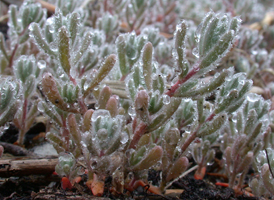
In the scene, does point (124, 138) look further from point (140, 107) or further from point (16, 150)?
point (16, 150)

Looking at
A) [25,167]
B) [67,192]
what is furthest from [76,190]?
[25,167]

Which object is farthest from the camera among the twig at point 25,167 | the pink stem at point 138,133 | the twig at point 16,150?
the twig at point 16,150

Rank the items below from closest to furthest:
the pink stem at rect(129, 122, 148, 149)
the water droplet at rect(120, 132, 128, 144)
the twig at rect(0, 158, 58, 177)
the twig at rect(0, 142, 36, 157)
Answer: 1. the water droplet at rect(120, 132, 128, 144)
2. the pink stem at rect(129, 122, 148, 149)
3. the twig at rect(0, 158, 58, 177)
4. the twig at rect(0, 142, 36, 157)

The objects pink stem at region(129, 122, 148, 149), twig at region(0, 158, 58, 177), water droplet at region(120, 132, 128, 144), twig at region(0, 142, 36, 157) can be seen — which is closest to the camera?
water droplet at region(120, 132, 128, 144)

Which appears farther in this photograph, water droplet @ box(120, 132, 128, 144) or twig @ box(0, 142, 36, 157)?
twig @ box(0, 142, 36, 157)

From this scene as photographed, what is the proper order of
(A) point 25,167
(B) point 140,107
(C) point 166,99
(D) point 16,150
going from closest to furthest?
(B) point 140,107 < (C) point 166,99 < (A) point 25,167 < (D) point 16,150

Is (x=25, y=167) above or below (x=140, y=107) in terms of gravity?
below

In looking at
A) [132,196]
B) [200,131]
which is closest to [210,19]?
[200,131]

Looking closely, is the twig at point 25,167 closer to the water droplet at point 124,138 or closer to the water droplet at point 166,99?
the water droplet at point 124,138

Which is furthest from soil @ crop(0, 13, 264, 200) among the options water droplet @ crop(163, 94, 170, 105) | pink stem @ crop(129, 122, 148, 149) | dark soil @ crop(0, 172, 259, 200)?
water droplet @ crop(163, 94, 170, 105)

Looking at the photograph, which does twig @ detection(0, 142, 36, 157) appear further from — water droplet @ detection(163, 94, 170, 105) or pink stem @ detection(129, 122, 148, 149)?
water droplet @ detection(163, 94, 170, 105)

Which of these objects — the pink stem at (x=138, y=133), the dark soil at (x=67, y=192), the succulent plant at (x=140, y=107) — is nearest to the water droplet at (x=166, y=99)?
the succulent plant at (x=140, y=107)
